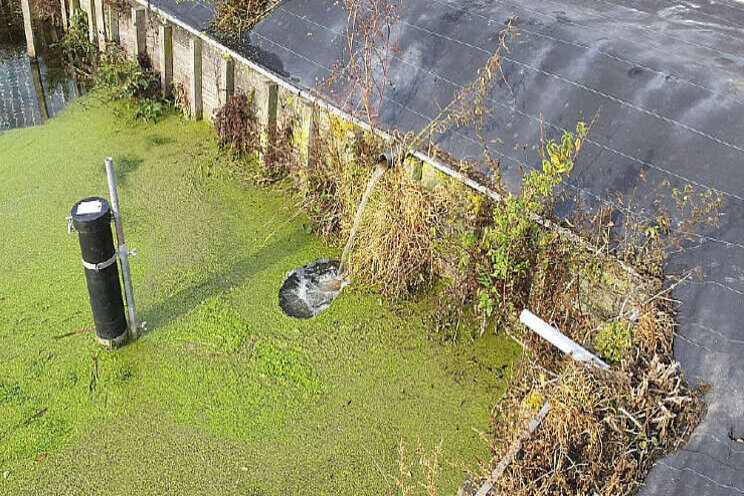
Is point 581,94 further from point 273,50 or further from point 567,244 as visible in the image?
point 273,50

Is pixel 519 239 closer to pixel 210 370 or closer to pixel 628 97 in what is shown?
pixel 628 97

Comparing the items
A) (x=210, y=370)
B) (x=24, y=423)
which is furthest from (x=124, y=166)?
(x=24, y=423)

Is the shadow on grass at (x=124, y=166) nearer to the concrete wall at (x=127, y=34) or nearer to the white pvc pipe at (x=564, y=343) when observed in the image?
the concrete wall at (x=127, y=34)

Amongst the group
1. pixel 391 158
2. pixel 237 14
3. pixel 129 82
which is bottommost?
pixel 129 82

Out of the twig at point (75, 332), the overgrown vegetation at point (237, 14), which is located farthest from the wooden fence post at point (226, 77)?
the twig at point (75, 332)

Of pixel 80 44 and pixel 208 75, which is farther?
pixel 80 44

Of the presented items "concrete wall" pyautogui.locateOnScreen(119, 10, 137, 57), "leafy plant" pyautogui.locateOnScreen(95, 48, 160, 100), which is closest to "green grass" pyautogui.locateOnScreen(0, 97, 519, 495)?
"leafy plant" pyautogui.locateOnScreen(95, 48, 160, 100)
